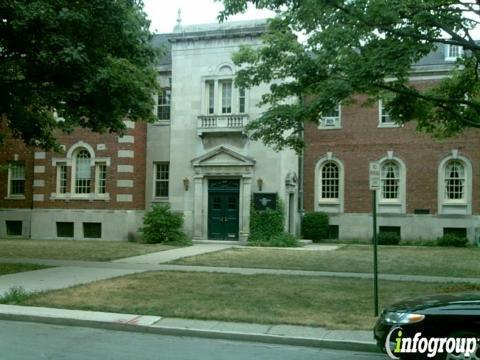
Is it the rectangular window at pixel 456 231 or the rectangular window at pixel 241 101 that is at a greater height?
the rectangular window at pixel 241 101

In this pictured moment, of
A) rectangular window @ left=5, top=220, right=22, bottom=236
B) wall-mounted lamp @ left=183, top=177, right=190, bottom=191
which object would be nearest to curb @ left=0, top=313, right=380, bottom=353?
wall-mounted lamp @ left=183, top=177, right=190, bottom=191

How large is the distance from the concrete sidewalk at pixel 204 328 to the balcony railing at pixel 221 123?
1734 cm

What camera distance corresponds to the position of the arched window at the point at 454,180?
94.5 feet

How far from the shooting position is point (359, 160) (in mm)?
30016

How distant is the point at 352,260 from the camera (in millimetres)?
19719

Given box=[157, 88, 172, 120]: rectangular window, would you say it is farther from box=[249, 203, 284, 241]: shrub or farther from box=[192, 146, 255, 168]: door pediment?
box=[249, 203, 284, 241]: shrub

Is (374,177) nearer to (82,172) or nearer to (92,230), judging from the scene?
(92,230)

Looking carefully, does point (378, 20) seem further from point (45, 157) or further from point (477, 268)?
point (45, 157)

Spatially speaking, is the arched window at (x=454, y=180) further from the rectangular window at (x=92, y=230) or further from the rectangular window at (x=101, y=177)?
the rectangular window at (x=92, y=230)

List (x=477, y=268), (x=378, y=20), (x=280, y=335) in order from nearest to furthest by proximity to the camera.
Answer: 1. (x=280, y=335)
2. (x=378, y=20)
3. (x=477, y=268)

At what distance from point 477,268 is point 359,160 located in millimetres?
12996

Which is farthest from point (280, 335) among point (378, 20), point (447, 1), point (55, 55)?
point (55, 55)

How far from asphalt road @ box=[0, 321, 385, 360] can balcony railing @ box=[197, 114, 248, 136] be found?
60.2 feet

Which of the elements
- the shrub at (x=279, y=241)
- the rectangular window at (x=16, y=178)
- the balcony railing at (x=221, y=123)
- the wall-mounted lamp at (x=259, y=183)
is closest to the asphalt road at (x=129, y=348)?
the shrub at (x=279, y=241)
